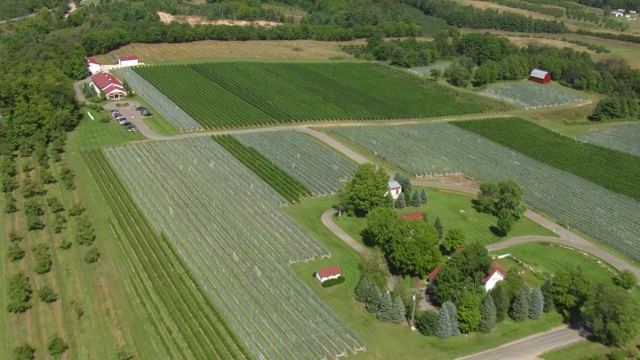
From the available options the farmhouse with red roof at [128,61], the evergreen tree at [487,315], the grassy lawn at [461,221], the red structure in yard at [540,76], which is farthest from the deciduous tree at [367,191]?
the red structure in yard at [540,76]

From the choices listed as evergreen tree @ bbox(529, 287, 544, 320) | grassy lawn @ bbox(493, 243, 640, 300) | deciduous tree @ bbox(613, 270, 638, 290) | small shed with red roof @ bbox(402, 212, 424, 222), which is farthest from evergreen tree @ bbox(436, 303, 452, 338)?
deciduous tree @ bbox(613, 270, 638, 290)

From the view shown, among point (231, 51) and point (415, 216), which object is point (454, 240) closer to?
point (415, 216)

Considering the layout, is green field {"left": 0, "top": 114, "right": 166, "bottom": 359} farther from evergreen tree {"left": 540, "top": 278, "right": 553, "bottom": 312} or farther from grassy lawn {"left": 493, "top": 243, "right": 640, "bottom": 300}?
grassy lawn {"left": 493, "top": 243, "right": 640, "bottom": 300}

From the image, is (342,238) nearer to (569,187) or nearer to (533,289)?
(533,289)

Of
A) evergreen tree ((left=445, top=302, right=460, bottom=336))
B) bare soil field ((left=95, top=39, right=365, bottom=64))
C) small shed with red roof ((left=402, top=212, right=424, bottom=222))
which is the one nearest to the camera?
evergreen tree ((left=445, top=302, right=460, bottom=336))

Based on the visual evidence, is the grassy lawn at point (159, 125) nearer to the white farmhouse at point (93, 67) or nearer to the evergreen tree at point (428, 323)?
the white farmhouse at point (93, 67)

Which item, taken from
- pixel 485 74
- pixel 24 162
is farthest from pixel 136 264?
pixel 485 74

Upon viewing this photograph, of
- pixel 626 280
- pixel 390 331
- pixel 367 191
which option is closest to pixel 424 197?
pixel 367 191
